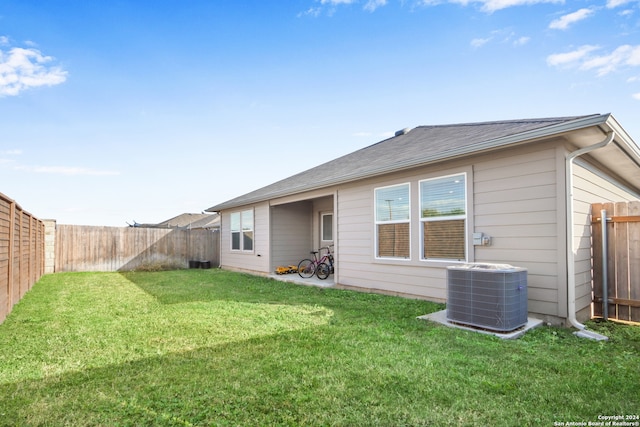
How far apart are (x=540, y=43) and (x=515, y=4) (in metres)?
1.10

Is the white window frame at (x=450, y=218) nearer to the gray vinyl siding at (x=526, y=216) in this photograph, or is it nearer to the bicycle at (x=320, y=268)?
the gray vinyl siding at (x=526, y=216)

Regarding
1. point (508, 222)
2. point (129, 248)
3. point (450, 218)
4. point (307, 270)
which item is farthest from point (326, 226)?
point (129, 248)

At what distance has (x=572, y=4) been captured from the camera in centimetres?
587

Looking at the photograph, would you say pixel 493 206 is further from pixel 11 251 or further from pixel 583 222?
pixel 11 251

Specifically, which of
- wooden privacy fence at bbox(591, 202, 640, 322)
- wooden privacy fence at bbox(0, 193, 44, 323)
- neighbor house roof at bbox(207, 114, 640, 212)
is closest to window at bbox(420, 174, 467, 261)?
neighbor house roof at bbox(207, 114, 640, 212)

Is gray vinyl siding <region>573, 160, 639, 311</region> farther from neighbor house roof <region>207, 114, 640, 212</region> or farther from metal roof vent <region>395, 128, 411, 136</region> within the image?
metal roof vent <region>395, 128, 411, 136</region>

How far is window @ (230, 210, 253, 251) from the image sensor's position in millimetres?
11328

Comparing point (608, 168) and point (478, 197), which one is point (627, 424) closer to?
point (478, 197)

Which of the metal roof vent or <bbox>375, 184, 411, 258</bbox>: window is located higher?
the metal roof vent

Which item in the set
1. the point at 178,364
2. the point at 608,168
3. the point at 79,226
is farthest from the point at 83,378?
the point at 79,226

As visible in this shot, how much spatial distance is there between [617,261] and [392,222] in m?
3.22

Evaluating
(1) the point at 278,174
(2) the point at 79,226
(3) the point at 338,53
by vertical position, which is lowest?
(2) the point at 79,226

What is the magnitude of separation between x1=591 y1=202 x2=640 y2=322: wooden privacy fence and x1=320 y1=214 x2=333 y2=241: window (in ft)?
21.6

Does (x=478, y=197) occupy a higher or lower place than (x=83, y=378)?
higher
